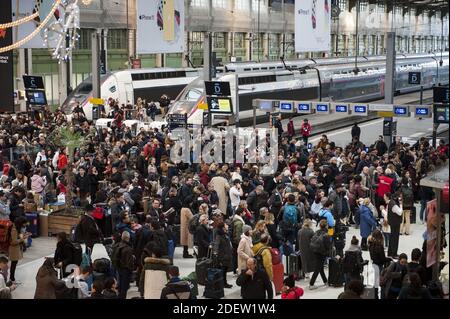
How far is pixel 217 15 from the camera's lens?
58.4 metres

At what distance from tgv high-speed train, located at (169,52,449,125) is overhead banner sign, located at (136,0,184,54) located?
14.3 feet

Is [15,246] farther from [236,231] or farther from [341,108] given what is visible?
[341,108]

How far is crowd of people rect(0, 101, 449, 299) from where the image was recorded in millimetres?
11562

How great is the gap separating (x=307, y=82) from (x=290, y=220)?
3156cm

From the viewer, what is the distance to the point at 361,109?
30438 mm

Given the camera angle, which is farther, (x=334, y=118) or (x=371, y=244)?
(x=334, y=118)

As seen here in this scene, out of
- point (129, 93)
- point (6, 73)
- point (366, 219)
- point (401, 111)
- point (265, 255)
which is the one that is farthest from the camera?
point (129, 93)

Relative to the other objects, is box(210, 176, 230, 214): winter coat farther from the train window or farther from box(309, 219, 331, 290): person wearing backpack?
the train window

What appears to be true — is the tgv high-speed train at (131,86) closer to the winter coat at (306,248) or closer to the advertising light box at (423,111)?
the advertising light box at (423,111)

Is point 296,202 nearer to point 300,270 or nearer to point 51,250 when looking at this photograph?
point 300,270

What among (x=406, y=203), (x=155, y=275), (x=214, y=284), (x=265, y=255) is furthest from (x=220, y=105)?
(x=155, y=275)

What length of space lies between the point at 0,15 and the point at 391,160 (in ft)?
35.0

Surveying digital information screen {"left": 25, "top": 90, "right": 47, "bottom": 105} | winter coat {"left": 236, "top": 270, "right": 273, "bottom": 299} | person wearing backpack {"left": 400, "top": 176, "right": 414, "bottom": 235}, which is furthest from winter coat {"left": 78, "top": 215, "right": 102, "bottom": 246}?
digital information screen {"left": 25, "top": 90, "right": 47, "bottom": 105}
